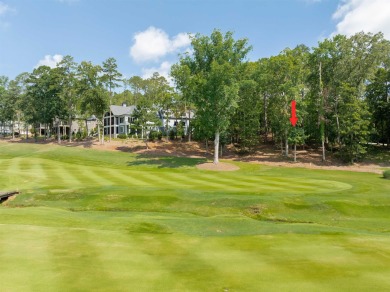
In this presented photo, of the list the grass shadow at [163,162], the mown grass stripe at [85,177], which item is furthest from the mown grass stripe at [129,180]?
the grass shadow at [163,162]

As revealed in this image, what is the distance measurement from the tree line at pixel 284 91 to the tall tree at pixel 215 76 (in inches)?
6.3

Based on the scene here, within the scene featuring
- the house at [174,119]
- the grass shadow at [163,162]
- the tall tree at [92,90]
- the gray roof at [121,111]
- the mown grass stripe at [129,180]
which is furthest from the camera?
the gray roof at [121,111]

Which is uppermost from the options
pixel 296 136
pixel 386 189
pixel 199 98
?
pixel 199 98

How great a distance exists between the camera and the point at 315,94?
205ft

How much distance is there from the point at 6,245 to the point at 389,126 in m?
71.3

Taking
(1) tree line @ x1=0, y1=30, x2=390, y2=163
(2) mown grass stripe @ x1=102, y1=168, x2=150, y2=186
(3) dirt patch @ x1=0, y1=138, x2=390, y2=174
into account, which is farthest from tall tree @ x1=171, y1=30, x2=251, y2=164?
(2) mown grass stripe @ x1=102, y1=168, x2=150, y2=186

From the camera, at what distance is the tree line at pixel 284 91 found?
5288 cm

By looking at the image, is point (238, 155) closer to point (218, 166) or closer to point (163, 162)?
point (218, 166)

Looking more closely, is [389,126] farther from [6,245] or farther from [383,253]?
[6,245]

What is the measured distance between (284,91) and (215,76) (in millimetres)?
15530

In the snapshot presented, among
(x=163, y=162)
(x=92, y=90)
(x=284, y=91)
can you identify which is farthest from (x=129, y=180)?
(x=92, y=90)

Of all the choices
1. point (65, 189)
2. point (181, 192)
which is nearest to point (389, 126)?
point (181, 192)

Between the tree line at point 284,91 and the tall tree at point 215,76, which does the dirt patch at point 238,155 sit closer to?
the tree line at point 284,91

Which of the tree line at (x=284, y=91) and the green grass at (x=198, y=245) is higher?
the tree line at (x=284, y=91)
